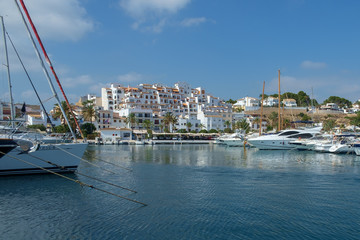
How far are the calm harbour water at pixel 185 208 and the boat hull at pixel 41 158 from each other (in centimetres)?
73

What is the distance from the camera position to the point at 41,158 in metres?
23.5

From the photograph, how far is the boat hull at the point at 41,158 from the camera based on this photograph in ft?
74.6

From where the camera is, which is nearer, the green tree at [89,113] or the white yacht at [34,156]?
the white yacht at [34,156]

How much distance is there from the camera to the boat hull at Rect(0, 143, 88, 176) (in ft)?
74.6

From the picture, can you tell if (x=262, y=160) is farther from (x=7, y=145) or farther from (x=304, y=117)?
(x=304, y=117)

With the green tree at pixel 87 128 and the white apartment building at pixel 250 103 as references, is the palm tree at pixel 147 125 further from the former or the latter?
the white apartment building at pixel 250 103

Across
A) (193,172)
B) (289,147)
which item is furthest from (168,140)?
(193,172)

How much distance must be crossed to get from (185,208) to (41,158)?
14.0 m

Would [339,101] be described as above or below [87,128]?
above

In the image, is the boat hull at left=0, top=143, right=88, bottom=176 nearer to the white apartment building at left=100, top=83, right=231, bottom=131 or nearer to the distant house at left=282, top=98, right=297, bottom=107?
the white apartment building at left=100, top=83, right=231, bottom=131

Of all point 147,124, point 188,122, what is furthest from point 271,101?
point 147,124

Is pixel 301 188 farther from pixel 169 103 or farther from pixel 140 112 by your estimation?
pixel 169 103

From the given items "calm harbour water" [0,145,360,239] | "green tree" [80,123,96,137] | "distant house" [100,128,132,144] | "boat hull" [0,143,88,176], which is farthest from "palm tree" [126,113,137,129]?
"calm harbour water" [0,145,360,239]

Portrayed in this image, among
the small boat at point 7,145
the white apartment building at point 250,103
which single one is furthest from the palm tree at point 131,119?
the white apartment building at point 250,103
